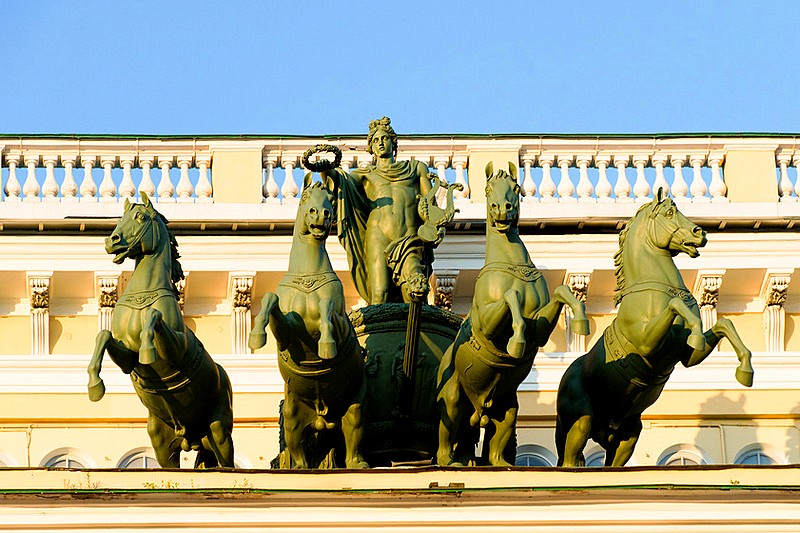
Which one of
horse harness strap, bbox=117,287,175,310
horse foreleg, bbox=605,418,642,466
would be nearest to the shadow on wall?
horse foreleg, bbox=605,418,642,466

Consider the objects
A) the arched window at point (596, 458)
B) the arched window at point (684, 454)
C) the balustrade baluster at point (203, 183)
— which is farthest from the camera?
the balustrade baluster at point (203, 183)

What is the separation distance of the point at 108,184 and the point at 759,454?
24.0 feet

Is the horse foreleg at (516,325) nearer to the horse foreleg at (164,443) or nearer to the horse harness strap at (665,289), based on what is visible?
the horse harness strap at (665,289)

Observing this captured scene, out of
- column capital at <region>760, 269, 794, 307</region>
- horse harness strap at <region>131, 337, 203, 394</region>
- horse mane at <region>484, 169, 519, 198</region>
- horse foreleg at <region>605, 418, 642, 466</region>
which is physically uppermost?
horse mane at <region>484, 169, 519, 198</region>

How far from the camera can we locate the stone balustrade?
35719mm

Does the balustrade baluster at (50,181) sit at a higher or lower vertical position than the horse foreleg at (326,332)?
higher

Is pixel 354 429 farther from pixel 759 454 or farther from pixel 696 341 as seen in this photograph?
pixel 759 454

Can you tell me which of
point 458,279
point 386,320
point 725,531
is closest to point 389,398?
point 386,320

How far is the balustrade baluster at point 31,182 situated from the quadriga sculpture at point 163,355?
665 centimetres

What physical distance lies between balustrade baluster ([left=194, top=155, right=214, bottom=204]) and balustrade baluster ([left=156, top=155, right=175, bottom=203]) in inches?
10.7

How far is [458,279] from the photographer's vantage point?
35.1m

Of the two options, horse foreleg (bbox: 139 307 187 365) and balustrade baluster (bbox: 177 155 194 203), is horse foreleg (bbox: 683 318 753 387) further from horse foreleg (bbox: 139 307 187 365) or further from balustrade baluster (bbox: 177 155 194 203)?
balustrade baluster (bbox: 177 155 194 203)

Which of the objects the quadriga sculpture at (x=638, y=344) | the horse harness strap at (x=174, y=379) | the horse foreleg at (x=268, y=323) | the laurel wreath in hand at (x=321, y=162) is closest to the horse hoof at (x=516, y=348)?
the quadriga sculpture at (x=638, y=344)

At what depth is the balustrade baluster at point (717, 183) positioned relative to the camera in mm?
36000
